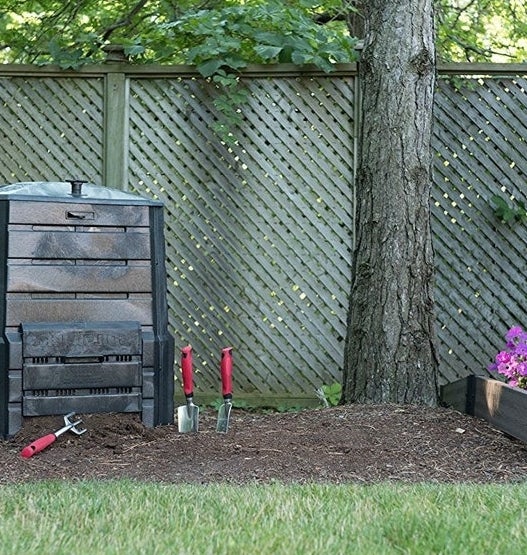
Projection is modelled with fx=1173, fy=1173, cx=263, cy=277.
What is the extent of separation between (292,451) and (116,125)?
3181 mm

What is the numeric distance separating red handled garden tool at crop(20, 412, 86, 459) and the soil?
3 centimetres

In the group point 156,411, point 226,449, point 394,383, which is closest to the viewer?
point 226,449

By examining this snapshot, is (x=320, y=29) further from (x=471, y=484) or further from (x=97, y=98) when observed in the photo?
(x=471, y=484)

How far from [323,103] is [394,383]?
228 cm

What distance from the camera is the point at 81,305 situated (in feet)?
18.0

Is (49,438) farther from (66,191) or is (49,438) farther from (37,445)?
(66,191)

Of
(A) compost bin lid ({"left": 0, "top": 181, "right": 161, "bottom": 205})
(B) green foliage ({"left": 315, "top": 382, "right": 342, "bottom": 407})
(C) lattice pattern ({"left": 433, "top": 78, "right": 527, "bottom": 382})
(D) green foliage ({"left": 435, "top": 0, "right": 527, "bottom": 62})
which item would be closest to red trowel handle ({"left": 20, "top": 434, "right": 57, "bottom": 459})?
(A) compost bin lid ({"left": 0, "top": 181, "right": 161, "bottom": 205})

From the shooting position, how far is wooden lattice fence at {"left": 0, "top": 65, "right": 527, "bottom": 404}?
24.6 feet

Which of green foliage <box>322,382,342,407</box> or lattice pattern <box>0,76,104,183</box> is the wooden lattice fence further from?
green foliage <box>322,382,342,407</box>

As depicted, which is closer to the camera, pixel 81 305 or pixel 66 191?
pixel 81 305

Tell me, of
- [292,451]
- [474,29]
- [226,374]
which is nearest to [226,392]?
[226,374]

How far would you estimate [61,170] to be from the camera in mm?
7605

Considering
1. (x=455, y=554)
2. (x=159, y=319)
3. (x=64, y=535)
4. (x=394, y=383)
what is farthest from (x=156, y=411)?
(x=455, y=554)

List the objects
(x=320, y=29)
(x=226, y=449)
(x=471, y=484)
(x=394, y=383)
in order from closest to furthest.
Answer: (x=471, y=484) < (x=226, y=449) < (x=394, y=383) < (x=320, y=29)
